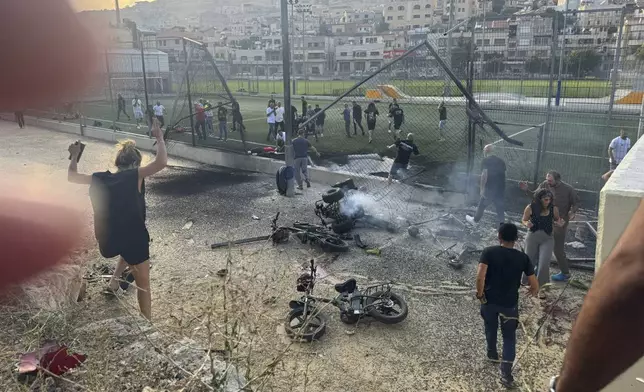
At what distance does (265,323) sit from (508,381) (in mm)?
2520

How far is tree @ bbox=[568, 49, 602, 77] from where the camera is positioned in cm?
1134

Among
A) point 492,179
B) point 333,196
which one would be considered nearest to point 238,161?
point 333,196

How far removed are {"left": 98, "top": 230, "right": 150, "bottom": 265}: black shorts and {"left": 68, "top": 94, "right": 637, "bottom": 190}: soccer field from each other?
3.34 m

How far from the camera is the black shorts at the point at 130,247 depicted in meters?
4.63

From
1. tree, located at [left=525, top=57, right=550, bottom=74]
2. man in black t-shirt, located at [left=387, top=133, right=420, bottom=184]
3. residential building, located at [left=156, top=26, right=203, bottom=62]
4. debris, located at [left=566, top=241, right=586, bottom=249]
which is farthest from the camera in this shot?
residential building, located at [left=156, top=26, right=203, bottom=62]

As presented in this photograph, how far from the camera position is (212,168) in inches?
565

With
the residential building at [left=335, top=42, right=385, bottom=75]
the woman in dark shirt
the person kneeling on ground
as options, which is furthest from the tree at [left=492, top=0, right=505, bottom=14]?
the residential building at [left=335, top=42, right=385, bottom=75]

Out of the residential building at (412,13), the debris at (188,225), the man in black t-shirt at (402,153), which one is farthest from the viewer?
the residential building at (412,13)

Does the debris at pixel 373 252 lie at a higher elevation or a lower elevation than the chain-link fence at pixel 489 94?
lower

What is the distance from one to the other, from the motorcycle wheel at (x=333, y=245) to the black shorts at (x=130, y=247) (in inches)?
132

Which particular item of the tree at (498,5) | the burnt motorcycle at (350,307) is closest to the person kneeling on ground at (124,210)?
the burnt motorcycle at (350,307)

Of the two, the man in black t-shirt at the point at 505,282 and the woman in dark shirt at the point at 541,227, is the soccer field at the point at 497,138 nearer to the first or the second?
the woman in dark shirt at the point at 541,227

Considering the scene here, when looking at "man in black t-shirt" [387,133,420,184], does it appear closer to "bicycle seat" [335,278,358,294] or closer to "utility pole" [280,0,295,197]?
"utility pole" [280,0,295,197]

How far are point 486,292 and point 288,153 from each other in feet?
22.8
